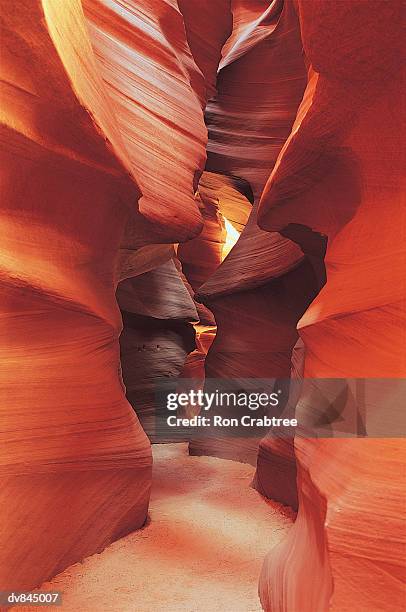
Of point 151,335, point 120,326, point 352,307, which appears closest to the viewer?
point 352,307

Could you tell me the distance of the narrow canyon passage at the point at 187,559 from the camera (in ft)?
7.49

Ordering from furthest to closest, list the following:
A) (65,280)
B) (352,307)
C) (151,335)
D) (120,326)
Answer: (151,335) < (120,326) < (65,280) < (352,307)

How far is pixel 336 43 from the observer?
6.26 feet

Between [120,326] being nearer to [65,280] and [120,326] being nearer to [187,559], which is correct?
[65,280]

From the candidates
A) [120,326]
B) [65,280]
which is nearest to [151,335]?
[120,326]

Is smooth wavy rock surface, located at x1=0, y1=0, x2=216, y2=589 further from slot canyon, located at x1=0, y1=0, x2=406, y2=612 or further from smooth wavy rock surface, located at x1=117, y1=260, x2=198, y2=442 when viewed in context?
smooth wavy rock surface, located at x1=117, y1=260, x2=198, y2=442

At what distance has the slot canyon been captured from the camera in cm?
180

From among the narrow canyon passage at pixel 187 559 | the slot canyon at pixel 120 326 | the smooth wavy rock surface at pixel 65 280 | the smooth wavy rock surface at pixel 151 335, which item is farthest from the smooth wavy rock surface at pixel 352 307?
the smooth wavy rock surface at pixel 151 335

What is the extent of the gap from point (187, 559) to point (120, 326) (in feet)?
5.19

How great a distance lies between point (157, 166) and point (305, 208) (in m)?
1.43

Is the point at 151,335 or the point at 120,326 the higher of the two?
the point at 120,326

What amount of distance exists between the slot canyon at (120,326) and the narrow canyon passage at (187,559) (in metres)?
0.01

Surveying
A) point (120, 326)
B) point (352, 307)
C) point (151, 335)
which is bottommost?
point (151, 335)

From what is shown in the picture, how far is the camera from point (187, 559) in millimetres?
2750
